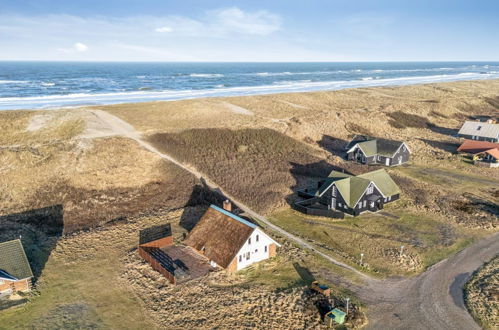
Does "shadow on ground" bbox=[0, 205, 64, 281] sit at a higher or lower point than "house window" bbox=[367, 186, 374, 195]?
lower

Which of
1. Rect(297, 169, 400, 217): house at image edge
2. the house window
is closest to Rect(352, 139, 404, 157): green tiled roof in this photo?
Rect(297, 169, 400, 217): house at image edge

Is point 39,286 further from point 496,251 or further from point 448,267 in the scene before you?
point 496,251

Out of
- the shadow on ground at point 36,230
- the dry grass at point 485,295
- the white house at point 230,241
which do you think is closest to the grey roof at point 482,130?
the dry grass at point 485,295

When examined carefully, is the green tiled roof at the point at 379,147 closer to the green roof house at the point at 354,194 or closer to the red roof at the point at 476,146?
the red roof at the point at 476,146

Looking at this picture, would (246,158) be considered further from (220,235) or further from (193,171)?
(220,235)

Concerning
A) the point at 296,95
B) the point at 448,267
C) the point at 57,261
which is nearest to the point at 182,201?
the point at 57,261

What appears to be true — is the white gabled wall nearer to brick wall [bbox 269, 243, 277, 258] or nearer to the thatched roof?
brick wall [bbox 269, 243, 277, 258]
